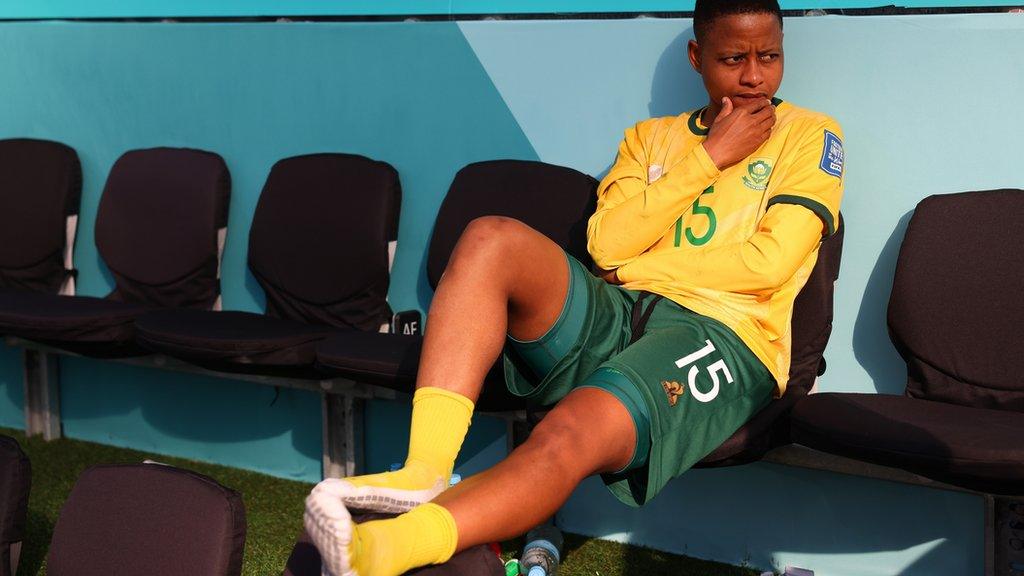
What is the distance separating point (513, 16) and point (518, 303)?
1456 millimetres

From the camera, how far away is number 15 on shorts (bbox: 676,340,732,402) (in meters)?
2.41

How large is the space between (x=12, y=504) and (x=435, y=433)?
0.90 meters

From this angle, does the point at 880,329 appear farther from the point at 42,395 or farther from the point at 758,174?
the point at 42,395

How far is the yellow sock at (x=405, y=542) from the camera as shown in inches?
71.1

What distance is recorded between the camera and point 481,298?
225cm

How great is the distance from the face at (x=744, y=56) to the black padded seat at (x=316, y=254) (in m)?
1.17

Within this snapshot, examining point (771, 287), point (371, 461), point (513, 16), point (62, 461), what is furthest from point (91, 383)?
point (771, 287)

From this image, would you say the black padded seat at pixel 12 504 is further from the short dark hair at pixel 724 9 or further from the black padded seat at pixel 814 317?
the short dark hair at pixel 724 9

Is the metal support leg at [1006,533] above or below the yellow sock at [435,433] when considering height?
below

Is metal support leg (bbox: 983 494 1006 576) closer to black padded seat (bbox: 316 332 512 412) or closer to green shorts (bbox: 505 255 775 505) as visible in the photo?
green shorts (bbox: 505 255 775 505)

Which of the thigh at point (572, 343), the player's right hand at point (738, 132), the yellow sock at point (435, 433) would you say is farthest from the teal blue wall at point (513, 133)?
the yellow sock at point (435, 433)

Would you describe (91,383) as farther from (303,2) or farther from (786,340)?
(786,340)

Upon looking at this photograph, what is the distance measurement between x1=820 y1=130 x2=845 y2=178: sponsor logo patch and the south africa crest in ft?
0.41

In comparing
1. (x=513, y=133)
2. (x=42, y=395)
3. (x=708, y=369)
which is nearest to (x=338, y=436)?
(x=513, y=133)
